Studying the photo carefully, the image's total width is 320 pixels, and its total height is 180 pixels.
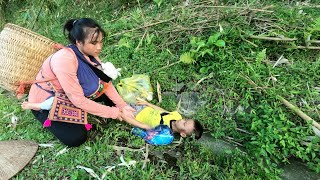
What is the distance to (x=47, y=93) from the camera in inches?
124

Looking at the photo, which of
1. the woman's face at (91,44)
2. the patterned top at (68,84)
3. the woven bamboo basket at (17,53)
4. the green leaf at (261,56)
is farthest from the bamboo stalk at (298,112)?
the woven bamboo basket at (17,53)

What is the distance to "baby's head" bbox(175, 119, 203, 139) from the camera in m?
3.15

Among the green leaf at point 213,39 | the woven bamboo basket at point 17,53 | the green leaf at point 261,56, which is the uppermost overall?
the woven bamboo basket at point 17,53

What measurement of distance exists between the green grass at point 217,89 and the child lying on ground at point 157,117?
0.13m

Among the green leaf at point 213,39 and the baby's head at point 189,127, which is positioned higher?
the green leaf at point 213,39

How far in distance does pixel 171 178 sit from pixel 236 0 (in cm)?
289

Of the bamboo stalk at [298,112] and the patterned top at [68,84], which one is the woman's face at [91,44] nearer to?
the patterned top at [68,84]

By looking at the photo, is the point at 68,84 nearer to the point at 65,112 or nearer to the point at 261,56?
the point at 65,112

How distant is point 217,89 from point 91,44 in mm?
1498

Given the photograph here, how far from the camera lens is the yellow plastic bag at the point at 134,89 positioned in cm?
369

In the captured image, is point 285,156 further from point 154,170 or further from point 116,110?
point 116,110

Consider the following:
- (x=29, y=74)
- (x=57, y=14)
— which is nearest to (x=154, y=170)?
(x=29, y=74)

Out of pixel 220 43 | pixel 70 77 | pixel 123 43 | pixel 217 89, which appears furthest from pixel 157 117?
pixel 123 43

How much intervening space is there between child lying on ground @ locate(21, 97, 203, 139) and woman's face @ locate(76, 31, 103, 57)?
0.59m
